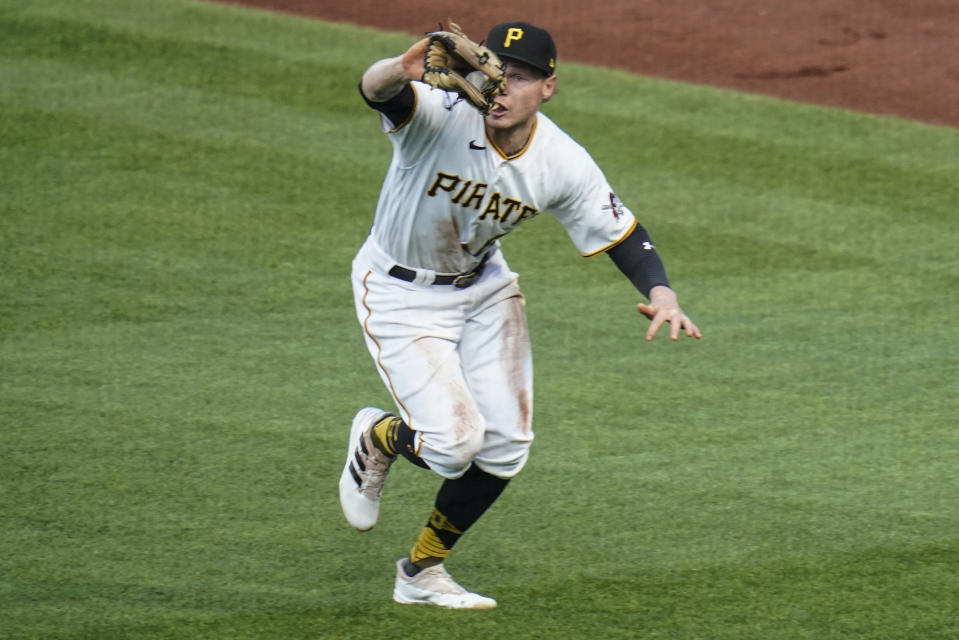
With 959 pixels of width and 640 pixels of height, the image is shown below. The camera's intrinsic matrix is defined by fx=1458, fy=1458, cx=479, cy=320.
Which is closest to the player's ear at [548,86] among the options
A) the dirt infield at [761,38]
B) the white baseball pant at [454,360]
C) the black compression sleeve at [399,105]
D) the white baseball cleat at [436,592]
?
the black compression sleeve at [399,105]

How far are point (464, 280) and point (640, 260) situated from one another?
24.6 inches

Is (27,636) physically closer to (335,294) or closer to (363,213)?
(335,294)

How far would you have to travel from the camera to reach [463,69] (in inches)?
175

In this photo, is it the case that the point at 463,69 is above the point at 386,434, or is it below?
above

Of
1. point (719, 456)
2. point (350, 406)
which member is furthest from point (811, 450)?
point (350, 406)

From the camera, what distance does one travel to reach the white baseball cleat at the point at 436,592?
5.01 m

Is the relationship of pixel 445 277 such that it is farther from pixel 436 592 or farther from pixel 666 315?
pixel 436 592

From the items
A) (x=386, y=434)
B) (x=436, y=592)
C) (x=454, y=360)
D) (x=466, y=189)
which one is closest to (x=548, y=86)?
(x=466, y=189)

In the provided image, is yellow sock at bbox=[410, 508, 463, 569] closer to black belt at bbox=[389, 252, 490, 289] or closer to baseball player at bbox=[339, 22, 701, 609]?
baseball player at bbox=[339, 22, 701, 609]

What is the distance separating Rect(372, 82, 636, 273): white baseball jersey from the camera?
4.84 metres

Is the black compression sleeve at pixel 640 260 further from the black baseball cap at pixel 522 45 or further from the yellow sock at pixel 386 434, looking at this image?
the yellow sock at pixel 386 434

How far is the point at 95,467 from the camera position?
609cm

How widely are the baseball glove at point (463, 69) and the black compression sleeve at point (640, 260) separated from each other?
2.93 feet

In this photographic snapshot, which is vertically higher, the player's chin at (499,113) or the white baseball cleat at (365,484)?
the player's chin at (499,113)
